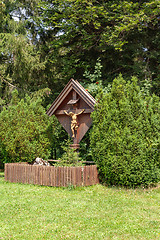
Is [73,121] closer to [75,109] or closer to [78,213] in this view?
[75,109]

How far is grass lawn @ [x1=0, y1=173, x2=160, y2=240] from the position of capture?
6.04m

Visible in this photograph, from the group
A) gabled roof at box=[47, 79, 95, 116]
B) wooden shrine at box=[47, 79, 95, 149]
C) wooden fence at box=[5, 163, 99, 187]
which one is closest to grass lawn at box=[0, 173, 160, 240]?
wooden fence at box=[5, 163, 99, 187]

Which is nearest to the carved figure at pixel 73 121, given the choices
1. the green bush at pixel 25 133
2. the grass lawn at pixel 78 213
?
the green bush at pixel 25 133

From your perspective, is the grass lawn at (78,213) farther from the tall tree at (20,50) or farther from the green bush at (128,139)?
the tall tree at (20,50)

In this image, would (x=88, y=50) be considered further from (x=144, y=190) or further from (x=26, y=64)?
(x=144, y=190)

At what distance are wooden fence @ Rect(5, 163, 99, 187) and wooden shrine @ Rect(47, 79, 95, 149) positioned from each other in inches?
83.3

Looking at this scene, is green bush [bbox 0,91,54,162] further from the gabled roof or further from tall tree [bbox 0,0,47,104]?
tall tree [bbox 0,0,47,104]

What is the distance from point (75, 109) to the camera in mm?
12594

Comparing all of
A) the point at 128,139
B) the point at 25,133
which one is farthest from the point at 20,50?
the point at 128,139

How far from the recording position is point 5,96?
22578 mm

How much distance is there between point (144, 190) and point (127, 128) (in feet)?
7.78

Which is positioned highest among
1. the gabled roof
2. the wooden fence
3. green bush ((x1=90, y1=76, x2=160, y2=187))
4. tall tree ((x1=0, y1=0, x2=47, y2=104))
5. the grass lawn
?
tall tree ((x1=0, y1=0, x2=47, y2=104))

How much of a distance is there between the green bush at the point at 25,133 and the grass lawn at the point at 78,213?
311 centimetres

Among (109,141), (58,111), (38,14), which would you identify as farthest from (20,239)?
(38,14)
